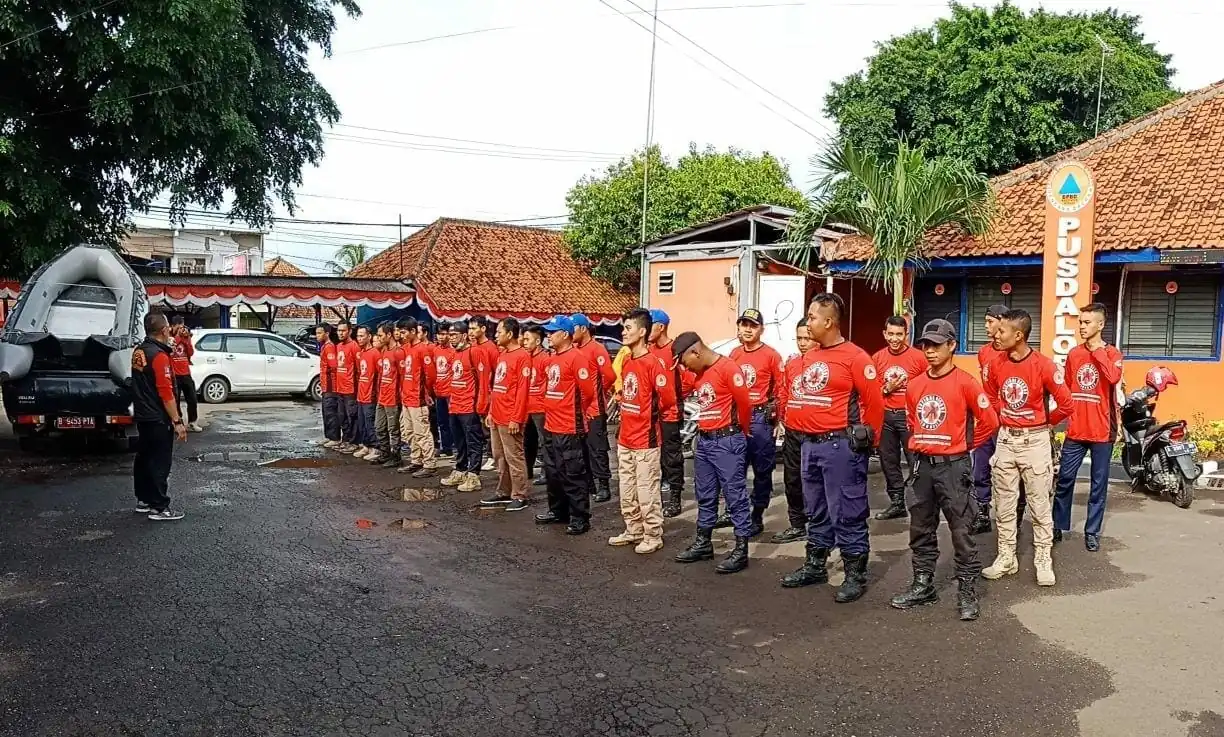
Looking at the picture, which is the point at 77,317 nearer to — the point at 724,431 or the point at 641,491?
the point at 641,491

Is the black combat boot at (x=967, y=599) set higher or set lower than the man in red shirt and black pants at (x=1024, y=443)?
lower

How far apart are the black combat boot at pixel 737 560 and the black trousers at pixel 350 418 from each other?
7.21 metres

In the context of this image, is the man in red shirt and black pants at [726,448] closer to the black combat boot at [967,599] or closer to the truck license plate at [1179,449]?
the black combat boot at [967,599]

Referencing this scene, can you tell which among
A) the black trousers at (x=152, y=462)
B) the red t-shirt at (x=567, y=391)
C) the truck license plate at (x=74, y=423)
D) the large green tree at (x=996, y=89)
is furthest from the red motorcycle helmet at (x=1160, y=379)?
the truck license plate at (x=74, y=423)

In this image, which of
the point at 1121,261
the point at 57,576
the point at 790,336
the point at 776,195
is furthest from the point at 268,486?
the point at 776,195

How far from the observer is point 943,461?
547 cm

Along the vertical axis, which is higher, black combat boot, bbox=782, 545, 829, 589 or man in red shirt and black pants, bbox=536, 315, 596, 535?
man in red shirt and black pants, bbox=536, 315, 596, 535

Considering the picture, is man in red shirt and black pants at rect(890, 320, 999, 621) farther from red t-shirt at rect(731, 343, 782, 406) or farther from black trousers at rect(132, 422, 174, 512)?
black trousers at rect(132, 422, 174, 512)

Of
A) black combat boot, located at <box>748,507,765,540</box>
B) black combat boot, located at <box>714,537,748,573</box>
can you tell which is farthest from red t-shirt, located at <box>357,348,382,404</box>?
black combat boot, located at <box>714,537,748,573</box>

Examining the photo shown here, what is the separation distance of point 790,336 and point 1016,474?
A: 35.3ft

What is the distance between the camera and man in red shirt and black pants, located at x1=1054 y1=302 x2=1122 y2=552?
6797 mm

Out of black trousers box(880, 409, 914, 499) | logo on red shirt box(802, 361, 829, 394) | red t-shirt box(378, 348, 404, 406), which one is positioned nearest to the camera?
logo on red shirt box(802, 361, 829, 394)

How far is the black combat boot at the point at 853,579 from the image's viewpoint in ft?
18.7

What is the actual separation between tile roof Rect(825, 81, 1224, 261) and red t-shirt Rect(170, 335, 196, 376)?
10605mm
